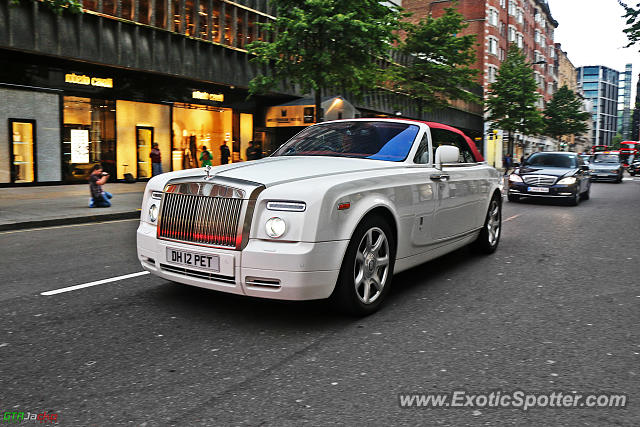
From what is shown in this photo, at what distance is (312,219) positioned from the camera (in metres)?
3.74

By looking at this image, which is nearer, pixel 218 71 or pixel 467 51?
pixel 218 71

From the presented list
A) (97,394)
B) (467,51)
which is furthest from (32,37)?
(467,51)

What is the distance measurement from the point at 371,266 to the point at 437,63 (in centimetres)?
3008

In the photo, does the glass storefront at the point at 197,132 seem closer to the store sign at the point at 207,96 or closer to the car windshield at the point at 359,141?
the store sign at the point at 207,96

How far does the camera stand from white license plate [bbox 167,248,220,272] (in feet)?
12.9

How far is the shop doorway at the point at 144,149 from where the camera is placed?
23442mm

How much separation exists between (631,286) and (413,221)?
2437 millimetres

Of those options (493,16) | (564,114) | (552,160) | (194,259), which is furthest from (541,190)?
(564,114)

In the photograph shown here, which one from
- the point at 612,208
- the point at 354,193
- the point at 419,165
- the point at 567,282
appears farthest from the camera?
the point at 612,208

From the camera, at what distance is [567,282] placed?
18.6 feet

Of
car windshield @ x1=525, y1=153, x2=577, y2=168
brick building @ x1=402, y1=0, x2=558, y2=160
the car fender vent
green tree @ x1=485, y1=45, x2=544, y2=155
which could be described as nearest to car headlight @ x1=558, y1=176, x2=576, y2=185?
car windshield @ x1=525, y1=153, x2=577, y2=168

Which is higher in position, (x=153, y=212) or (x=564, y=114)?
(x=564, y=114)

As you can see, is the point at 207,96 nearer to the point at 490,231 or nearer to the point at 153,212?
the point at 490,231

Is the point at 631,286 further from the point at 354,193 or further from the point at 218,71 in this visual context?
the point at 218,71
